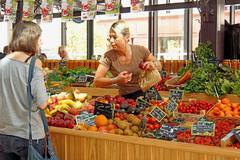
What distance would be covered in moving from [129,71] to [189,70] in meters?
2.05

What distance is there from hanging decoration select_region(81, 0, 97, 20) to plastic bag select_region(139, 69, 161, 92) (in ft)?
10.7

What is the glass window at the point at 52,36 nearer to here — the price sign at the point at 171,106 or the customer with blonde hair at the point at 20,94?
the price sign at the point at 171,106

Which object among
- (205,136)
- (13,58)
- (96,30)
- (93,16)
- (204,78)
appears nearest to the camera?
(13,58)

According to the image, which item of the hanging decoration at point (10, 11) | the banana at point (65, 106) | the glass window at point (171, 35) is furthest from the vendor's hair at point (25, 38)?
the glass window at point (171, 35)

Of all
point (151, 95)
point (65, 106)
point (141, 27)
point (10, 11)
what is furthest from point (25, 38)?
point (141, 27)

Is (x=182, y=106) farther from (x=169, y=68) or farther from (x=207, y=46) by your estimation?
(x=169, y=68)

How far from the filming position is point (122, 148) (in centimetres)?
322

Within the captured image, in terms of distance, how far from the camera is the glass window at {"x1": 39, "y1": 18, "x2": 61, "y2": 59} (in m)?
13.1

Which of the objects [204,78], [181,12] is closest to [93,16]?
[204,78]

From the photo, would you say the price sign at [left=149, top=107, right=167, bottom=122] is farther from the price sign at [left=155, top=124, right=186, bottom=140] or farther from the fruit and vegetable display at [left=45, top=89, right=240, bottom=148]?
the price sign at [left=155, top=124, right=186, bottom=140]

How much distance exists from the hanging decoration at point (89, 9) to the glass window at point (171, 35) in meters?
3.83

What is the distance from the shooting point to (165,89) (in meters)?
5.98

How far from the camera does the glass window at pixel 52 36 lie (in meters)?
13.1

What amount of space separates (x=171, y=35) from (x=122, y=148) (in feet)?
26.4
